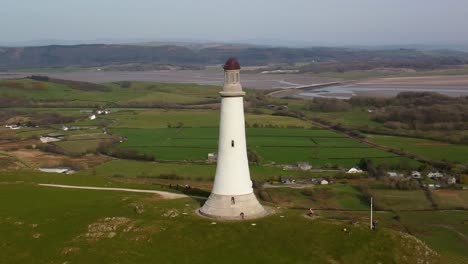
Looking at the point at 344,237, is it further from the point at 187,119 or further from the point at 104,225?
the point at 187,119

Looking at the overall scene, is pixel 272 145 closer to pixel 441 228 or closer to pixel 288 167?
pixel 288 167

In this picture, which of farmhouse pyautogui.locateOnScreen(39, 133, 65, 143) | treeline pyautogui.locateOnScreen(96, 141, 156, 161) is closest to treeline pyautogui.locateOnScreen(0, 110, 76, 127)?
farmhouse pyautogui.locateOnScreen(39, 133, 65, 143)

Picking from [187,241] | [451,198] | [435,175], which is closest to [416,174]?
[435,175]

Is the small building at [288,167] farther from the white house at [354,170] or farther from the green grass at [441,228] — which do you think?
the green grass at [441,228]

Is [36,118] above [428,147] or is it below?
below

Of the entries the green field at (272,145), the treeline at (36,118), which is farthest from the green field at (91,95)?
the green field at (272,145)

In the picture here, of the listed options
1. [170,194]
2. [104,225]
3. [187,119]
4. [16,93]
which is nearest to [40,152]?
[187,119]
